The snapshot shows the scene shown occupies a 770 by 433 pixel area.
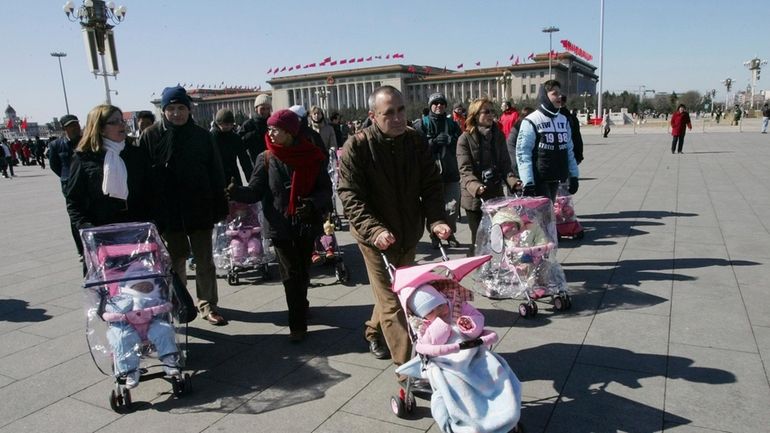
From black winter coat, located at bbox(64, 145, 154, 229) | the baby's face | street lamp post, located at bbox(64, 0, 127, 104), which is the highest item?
street lamp post, located at bbox(64, 0, 127, 104)

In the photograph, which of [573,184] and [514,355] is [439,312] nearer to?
[514,355]

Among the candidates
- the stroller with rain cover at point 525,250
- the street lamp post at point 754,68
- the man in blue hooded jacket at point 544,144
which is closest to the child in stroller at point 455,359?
the stroller with rain cover at point 525,250

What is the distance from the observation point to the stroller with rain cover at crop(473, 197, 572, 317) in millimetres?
4898

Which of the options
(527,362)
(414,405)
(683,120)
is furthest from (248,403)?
A: (683,120)

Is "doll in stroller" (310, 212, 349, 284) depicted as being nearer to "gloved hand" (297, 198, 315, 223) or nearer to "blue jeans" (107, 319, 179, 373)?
"gloved hand" (297, 198, 315, 223)

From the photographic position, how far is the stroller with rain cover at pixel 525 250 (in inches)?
193

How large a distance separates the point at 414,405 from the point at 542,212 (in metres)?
2.55

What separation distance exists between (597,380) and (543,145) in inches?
111

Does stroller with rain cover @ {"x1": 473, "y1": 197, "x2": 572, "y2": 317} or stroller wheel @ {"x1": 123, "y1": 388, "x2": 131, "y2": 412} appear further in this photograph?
stroller with rain cover @ {"x1": 473, "y1": 197, "x2": 572, "y2": 317}

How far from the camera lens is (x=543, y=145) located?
5637 mm

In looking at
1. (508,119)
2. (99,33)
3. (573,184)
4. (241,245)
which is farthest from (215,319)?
(99,33)

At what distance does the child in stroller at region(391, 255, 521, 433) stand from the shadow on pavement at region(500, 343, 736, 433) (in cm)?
51

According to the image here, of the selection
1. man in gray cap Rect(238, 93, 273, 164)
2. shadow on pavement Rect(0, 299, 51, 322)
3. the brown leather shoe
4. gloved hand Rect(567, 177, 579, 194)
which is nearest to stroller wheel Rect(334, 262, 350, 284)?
the brown leather shoe

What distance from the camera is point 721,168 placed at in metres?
14.6
